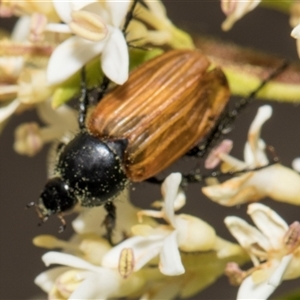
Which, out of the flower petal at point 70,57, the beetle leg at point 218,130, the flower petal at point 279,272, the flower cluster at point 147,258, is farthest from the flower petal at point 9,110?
the flower petal at point 279,272

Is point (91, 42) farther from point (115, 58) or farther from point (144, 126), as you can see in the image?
point (144, 126)

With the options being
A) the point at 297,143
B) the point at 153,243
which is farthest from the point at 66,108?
the point at 297,143

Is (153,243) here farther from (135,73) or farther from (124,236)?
(135,73)

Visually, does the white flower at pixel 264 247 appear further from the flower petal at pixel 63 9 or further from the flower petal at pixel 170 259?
the flower petal at pixel 63 9

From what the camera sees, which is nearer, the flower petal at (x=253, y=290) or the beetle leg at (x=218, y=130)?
the flower petal at (x=253, y=290)

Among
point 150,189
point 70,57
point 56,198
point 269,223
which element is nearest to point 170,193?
point 269,223

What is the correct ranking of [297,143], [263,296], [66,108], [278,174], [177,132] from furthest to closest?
[297,143]
[66,108]
[177,132]
[278,174]
[263,296]
